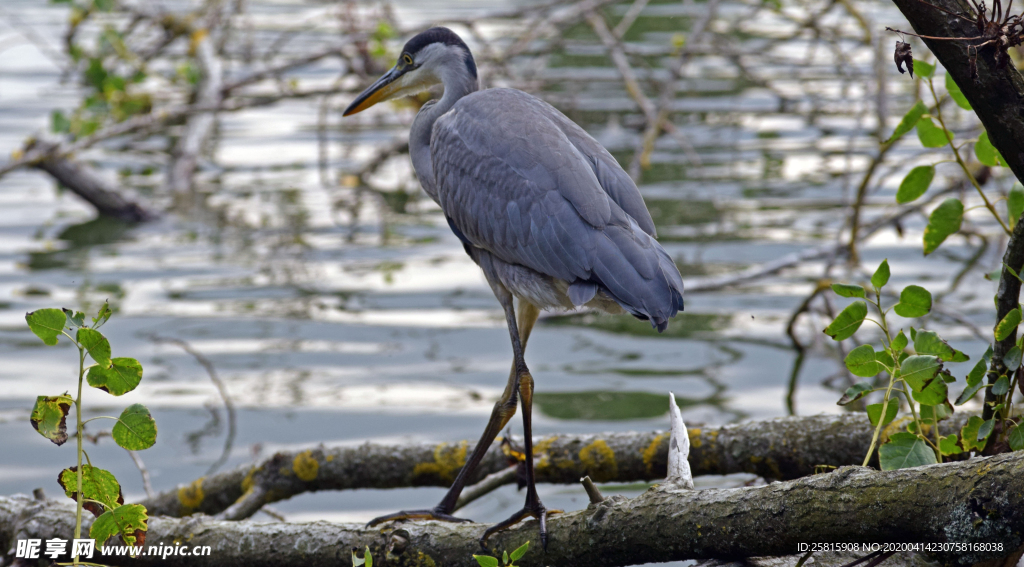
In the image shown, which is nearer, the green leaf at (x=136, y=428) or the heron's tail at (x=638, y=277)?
the green leaf at (x=136, y=428)

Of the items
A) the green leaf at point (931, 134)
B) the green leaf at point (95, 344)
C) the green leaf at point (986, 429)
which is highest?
the green leaf at point (931, 134)

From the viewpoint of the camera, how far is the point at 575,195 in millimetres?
2930

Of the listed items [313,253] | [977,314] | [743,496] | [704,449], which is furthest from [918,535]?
[313,253]

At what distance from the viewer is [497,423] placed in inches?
130

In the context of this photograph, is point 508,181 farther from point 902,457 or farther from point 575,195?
point 902,457

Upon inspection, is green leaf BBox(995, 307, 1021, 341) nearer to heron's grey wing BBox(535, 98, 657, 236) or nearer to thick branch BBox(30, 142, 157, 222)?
heron's grey wing BBox(535, 98, 657, 236)

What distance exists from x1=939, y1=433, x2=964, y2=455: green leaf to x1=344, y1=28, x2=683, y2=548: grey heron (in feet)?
2.40

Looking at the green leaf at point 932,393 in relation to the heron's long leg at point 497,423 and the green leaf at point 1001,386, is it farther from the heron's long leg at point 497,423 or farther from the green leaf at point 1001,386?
the heron's long leg at point 497,423

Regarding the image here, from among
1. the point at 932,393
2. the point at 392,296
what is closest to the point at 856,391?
the point at 932,393

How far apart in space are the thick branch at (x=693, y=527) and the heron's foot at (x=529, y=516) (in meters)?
0.02

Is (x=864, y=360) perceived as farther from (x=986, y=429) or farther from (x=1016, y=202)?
(x=1016, y=202)

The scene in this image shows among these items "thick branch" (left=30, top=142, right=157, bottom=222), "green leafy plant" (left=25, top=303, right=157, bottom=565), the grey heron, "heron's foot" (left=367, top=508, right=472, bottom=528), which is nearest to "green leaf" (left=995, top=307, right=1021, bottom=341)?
the grey heron

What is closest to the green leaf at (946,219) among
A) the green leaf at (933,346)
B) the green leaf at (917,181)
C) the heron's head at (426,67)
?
the green leaf at (917,181)

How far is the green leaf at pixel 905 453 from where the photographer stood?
7.32 ft
